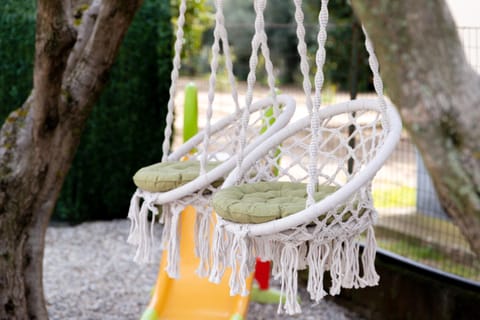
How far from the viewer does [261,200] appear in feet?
7.65

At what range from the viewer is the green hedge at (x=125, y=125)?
5.54 m

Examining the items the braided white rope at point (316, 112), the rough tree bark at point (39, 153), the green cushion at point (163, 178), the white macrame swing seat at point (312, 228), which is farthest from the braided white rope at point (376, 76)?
the rough tree bark at point (39, 153)

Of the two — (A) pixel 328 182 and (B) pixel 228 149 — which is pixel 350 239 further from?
(B) pixel 228 149

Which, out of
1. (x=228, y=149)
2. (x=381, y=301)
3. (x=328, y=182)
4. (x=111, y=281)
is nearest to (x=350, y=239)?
(x=328, y=182)

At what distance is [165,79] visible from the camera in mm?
5605

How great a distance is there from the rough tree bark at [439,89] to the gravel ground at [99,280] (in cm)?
293

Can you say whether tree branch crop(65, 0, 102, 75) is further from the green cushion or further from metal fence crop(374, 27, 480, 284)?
metal fence crop(374, 27, 480, 284)

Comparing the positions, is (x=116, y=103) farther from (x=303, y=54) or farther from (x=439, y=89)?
(x=439, y=89)

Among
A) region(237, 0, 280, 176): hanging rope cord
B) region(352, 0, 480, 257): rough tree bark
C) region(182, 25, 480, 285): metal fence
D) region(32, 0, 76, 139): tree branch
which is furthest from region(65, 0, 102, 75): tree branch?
region(182, 25, 480, 285): metal fence

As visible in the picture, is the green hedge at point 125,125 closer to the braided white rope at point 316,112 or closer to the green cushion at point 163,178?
the green cushion at point 163,178

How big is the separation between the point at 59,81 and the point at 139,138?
3.13 m

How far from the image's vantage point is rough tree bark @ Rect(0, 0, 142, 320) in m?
2.80

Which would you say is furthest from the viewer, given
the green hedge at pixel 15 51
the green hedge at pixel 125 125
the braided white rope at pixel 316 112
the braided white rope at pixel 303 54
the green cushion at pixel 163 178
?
the green hedge at pixel 125 125

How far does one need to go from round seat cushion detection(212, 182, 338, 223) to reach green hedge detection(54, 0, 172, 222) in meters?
3.16
